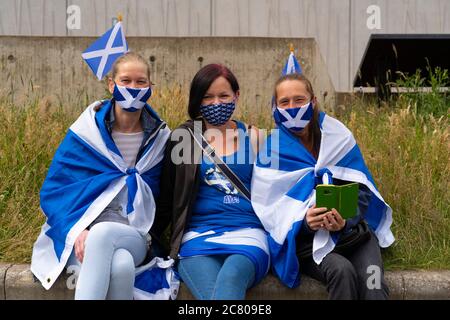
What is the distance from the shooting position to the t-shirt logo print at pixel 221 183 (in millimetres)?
3406

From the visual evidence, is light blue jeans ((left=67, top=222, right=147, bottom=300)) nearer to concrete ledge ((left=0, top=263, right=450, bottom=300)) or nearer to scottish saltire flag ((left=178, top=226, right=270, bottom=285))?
scottish saltire flag ((left=178, top=226, right=270, bottom=285))

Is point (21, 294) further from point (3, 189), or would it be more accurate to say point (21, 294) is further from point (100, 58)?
point (100, 58)

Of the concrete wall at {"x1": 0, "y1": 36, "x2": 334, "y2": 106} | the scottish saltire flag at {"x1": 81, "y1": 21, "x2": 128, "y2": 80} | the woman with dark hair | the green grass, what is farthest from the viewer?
the concrete wall at {"x1": 0, "y1": 36, "x2": 334, "y2": 106}

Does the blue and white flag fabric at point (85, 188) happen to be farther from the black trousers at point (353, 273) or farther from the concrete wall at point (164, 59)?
the concrete wall at point (164, 59)

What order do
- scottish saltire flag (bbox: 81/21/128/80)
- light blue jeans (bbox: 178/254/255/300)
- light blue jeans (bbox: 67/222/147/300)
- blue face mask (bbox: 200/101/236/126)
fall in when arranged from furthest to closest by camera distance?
1. scottish saltire flag (bbox: 81/21/128/80)
2. blue face mask (bbox: 200/101/236/126)
3. light blue jeans (bbox: 178/254/255/300)
4. light blue jeans (bbox: 67/222/147/300)

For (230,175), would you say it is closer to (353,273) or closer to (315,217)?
(315,217)

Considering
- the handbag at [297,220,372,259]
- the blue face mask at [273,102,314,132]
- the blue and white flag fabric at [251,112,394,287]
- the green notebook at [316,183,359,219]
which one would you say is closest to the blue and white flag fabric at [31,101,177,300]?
the blue and white flag fabric at [251,112,394,287]

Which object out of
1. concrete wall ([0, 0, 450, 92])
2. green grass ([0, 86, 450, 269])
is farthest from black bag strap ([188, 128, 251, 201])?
concrete wall ([0, 0, 450, 92])

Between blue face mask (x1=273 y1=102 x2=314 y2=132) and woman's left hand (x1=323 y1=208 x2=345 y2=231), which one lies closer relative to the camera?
woman's left hand (x1=323 y1=208 x2=345 y2=231)

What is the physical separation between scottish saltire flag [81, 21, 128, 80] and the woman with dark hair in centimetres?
87

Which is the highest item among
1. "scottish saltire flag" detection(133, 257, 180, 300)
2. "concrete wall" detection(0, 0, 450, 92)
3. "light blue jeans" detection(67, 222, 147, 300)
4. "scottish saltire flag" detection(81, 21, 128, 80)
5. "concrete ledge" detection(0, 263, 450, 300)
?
"concrete wall" detection(0, 0, 450, 92)

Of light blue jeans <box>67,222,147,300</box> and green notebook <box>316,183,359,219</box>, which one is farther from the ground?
green notebook <box>316,183,359,219</box>

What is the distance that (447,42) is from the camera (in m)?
9.66

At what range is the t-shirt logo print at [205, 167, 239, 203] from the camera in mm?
3406
